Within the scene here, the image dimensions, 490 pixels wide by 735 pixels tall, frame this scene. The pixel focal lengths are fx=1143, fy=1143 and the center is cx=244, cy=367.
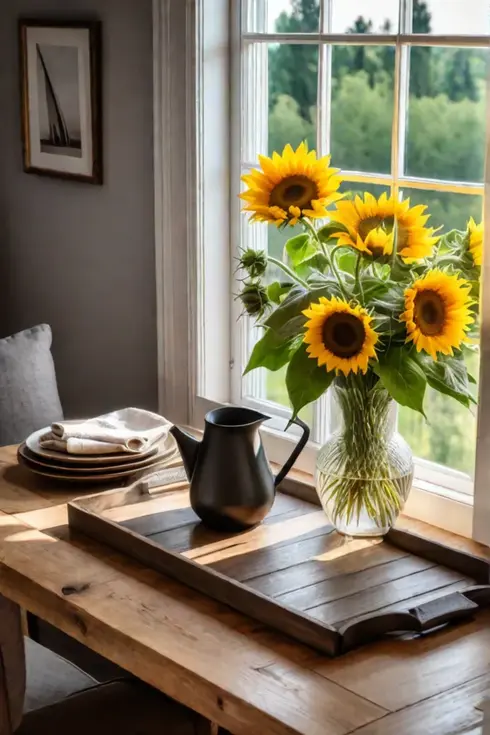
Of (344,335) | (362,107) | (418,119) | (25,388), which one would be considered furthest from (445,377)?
(25,388)

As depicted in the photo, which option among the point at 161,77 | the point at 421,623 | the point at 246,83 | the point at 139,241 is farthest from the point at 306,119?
the point at 421,623

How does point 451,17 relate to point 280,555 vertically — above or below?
above

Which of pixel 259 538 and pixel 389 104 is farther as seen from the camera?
pixel 389 104

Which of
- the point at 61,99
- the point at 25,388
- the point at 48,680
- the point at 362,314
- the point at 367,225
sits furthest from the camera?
the point at 61,99

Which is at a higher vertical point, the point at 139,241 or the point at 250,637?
the point at 139,241

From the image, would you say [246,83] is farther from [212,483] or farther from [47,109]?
[212,483]

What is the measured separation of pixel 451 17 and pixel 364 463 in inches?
32.8

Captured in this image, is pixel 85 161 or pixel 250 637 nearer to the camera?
pixel 250 637

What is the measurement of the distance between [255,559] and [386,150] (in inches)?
34.7

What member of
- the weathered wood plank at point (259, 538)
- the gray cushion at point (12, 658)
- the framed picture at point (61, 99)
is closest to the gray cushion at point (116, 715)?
the gray cushion at point (12, 658)

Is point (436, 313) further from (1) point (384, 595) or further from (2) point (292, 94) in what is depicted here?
(2) point (292, 94)

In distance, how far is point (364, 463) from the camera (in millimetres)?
1850

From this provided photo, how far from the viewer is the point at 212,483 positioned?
192 centimetres

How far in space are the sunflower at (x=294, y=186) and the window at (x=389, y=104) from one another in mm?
371
